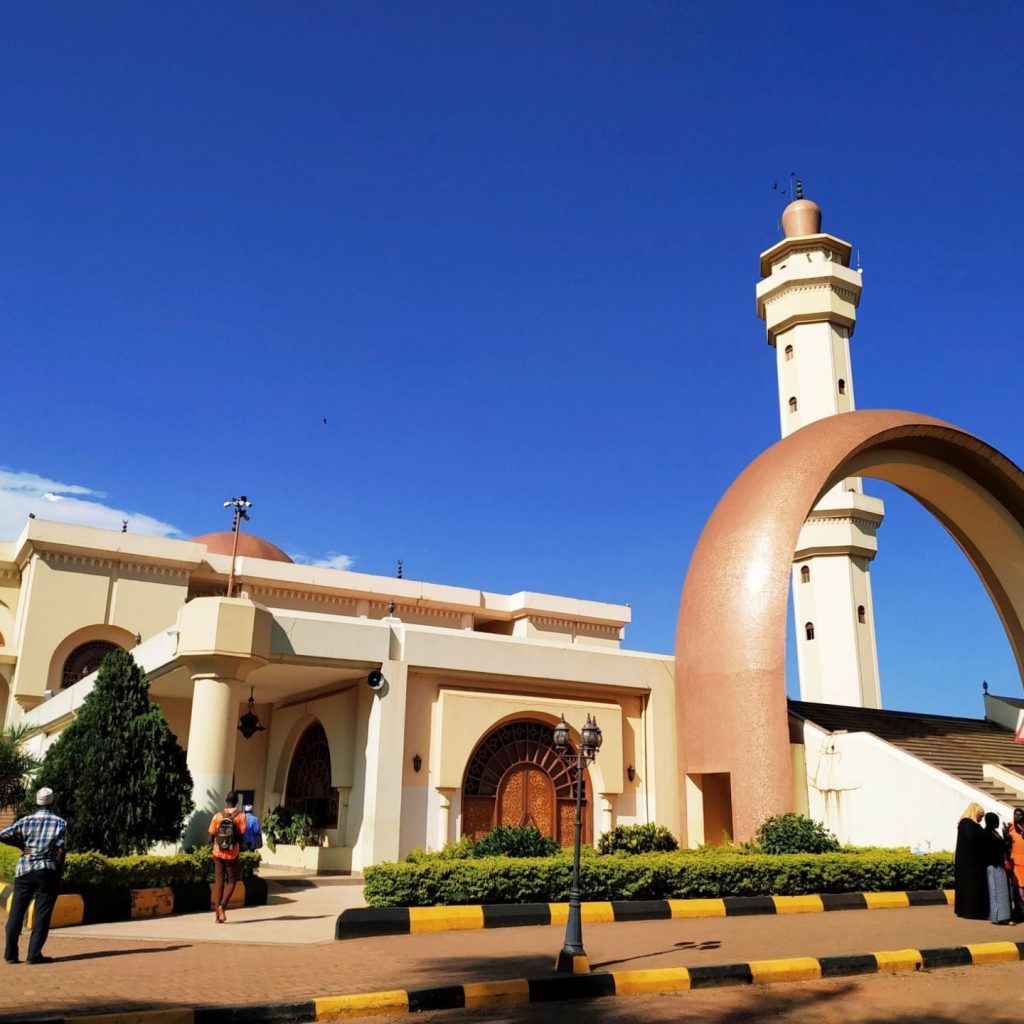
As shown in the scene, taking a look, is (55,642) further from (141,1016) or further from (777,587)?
(141,1016)

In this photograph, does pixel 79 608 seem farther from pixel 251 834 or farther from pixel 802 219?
pixel 802 219

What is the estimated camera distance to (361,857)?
16.2 m

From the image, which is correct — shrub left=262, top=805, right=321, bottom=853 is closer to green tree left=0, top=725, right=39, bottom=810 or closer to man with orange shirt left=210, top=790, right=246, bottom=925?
green tree left=0, top=725, right=39, bottom=810

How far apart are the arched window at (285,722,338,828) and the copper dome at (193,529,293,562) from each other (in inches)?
428

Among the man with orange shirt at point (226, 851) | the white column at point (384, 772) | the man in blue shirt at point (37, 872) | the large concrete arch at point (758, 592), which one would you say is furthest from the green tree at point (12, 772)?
the large concrete arch at point (758, 592)

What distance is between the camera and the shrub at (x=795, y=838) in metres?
14.8

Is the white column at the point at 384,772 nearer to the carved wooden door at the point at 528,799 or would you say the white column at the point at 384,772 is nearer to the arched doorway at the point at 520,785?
the arched doorway at the point at 520,785

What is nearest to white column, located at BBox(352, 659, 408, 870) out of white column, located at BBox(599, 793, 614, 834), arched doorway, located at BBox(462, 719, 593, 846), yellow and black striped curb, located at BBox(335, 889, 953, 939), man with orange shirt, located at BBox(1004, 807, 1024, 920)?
arched doorway, located at BBox(462, 719, 593, 846)

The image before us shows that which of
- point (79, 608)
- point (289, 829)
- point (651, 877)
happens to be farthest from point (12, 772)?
point (651, 877)

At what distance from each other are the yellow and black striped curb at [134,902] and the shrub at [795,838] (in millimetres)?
7481

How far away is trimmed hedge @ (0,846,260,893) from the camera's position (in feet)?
36.3

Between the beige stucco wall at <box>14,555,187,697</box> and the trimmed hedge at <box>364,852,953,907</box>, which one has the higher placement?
the beige stucco wall at <box>14,555,187,697</box>

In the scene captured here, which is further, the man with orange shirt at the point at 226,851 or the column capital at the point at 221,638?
the column capital at the point at 221,638

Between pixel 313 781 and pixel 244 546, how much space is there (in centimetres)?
1315
